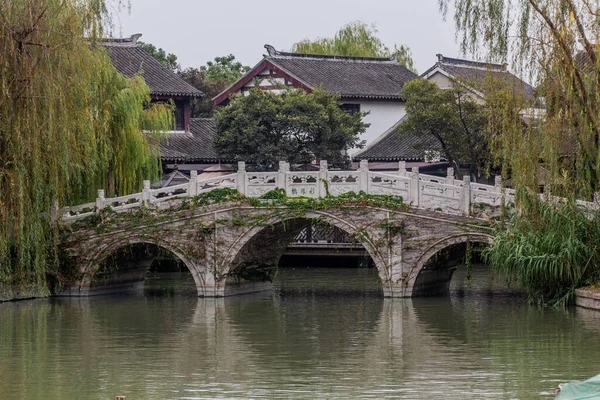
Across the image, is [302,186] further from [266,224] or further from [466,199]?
[466,199]

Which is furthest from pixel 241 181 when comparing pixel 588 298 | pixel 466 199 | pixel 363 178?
pixel 588 298

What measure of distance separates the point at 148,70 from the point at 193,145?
258 centimetres

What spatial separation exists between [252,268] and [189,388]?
37.9ft

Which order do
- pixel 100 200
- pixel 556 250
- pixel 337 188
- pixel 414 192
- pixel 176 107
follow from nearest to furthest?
pixel 556 250, pixel 414 192, pixel 337 188, pixel 100 200, pixel 176 107

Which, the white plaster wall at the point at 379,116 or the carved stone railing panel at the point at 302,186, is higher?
the white plaster wall at the point at 379,116

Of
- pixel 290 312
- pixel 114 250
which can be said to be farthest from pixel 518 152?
pixel 114 250

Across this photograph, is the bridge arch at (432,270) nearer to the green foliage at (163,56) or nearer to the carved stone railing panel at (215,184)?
the carved stone railing panel at (215,184)

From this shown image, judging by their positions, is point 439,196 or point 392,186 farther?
point 392,186

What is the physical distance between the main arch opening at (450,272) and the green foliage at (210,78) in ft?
70.5

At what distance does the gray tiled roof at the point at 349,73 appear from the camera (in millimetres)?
37875

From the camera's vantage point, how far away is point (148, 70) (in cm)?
3622

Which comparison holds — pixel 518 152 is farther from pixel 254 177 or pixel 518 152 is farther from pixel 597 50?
pixel 254 177

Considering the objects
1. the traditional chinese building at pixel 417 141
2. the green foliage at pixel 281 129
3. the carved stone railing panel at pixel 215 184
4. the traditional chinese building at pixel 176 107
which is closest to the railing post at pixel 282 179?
the carved stone railing panel at pixel 215 184

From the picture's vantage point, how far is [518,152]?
2031cm
